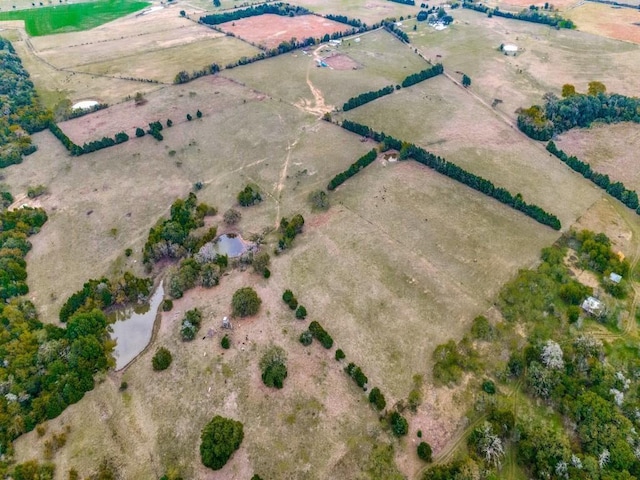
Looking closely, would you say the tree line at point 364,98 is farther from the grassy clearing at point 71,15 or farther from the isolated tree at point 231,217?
the grassy clearing at point 71,15

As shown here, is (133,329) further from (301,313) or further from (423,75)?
(423,75)

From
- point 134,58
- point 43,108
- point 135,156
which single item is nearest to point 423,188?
point 135,156

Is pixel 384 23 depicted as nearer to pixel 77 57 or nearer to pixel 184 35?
pixel 184 35

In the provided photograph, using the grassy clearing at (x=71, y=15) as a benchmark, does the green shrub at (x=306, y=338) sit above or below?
below

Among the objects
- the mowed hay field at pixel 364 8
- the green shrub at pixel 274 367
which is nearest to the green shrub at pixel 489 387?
the green shrub at pixel 274 367

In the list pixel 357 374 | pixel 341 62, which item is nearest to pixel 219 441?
pixel 357 374

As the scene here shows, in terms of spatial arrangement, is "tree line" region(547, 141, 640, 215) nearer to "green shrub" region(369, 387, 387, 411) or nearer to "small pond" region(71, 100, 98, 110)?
"green shrub" region(369, 387, 387, 411)
